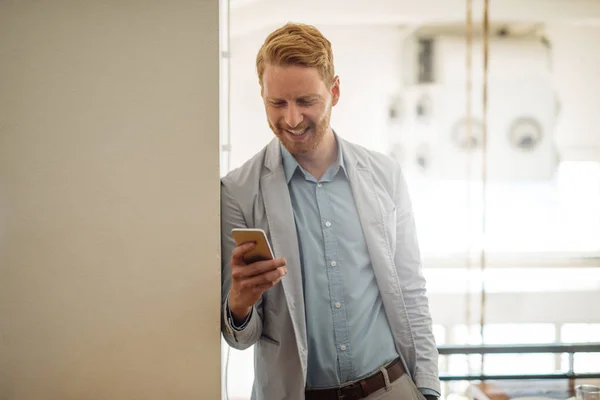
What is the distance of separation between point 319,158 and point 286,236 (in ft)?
0.79

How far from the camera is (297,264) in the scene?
57.1 inches

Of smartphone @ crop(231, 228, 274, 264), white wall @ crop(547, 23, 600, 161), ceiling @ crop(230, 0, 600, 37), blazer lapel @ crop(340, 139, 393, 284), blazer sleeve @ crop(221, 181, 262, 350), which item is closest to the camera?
smartphone @ crop(231, 228, 274, 264)

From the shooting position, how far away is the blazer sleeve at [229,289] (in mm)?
1392

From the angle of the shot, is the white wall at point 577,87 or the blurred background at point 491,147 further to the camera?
the white wall at point 577,87

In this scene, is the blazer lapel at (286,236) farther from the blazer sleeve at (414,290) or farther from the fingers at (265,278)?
the blazer sleeve at (414,290)

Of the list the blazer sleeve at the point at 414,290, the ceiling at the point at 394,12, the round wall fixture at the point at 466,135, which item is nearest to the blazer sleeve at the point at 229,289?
the blazer sleeve at the point at 414,290

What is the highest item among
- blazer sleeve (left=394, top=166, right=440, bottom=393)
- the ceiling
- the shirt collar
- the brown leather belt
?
the ceiling

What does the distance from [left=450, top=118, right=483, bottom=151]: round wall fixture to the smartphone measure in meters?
5.76

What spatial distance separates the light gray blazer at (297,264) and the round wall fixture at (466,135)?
17.4 feet

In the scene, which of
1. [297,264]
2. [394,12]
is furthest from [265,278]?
[394,12]

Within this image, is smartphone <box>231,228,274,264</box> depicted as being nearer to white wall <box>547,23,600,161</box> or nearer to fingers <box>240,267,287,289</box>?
fingers <box>240,267,287,289</box>

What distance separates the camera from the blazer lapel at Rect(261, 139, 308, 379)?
1.42 m

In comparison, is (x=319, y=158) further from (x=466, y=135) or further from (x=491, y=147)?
(x=491, y=147)

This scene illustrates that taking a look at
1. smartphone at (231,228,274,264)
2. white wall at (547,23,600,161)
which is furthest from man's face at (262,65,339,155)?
white wall at (547,23,600,161)
